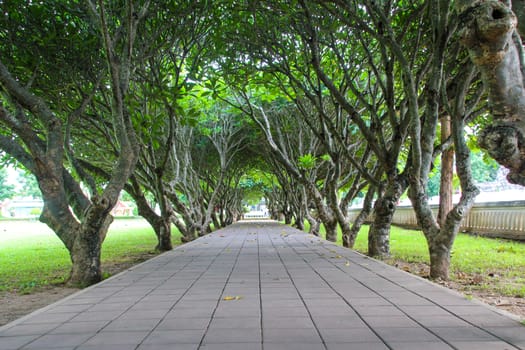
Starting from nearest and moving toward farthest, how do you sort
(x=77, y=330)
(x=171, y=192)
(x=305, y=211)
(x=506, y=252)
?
1. (x=77, y=330)
2. (x=506, y=252)
3. (x=171, y=192)
4. (x=305, y=211)

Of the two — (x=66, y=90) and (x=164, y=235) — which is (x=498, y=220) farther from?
(x=66, y=90)

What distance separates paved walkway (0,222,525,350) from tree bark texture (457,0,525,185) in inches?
50.5

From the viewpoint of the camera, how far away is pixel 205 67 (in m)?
9.70

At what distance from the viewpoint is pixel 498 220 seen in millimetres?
13766

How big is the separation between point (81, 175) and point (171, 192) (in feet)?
17.4

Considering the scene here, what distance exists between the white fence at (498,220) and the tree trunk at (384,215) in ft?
22.5

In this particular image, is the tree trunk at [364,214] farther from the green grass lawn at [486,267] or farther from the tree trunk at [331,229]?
the tree trunk at [331,229]

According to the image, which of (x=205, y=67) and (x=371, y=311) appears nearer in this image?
(x=371, y=311)

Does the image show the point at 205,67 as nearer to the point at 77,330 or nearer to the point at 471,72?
the point at 471,72

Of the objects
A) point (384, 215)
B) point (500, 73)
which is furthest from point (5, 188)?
point (500, 73)

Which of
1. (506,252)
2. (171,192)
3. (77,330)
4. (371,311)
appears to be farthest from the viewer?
(171,192)

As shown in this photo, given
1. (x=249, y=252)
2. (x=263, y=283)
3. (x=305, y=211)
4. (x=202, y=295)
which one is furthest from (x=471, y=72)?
(x=305, y=211)

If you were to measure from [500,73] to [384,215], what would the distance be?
500 cm

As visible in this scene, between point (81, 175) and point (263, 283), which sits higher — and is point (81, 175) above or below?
above
